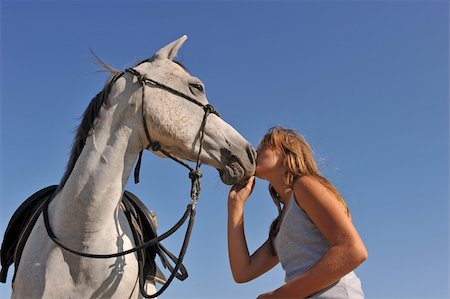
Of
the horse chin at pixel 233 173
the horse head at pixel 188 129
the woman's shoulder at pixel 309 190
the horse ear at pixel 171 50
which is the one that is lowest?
the woman's shoulder at pixel 309 190

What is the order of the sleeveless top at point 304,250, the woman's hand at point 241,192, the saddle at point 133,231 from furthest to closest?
the saddle at point 133,231
the woman's hand at point 241,192
the sleeveless top at point 304,250

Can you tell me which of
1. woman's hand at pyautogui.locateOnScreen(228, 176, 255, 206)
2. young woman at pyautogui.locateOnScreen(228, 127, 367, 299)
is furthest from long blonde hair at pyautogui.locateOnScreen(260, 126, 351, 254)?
woman's hand at pyautogui.locateOnScreen(228, 176, 255, 206)

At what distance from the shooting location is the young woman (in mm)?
2160

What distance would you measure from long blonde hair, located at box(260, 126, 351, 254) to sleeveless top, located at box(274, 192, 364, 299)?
0.48 feet

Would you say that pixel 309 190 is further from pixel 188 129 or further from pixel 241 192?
pixel 188 129

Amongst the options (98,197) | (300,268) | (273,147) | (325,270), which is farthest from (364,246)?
(98,197)

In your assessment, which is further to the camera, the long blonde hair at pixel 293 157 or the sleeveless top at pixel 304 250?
the long blonde hair at pixel 293 157

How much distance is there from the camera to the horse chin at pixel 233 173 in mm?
3463

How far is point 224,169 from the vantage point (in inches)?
138

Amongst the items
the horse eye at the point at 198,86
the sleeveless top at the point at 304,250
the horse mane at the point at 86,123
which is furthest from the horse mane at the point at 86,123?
the sleeveless top at the point at 304,250

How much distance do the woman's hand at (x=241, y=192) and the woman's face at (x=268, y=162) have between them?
0.32m

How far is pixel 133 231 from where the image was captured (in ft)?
12.2

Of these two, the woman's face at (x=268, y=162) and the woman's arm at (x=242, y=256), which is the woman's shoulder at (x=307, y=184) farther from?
the woman's arm at (x=242, y=256)

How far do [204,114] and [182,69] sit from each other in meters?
0.49
